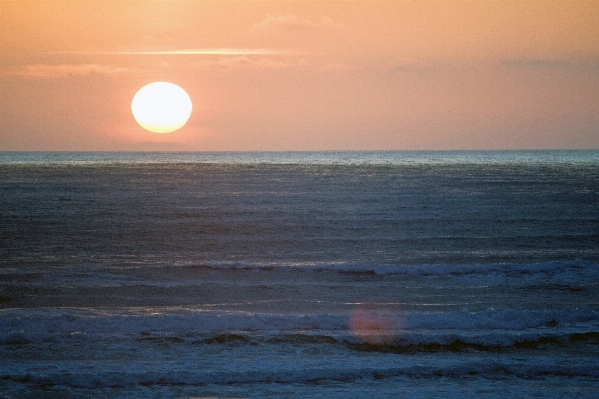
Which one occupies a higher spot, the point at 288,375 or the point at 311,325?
the point at 311,325

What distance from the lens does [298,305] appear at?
38.4 ft

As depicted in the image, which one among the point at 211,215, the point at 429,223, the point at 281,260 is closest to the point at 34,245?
the point at 281,260

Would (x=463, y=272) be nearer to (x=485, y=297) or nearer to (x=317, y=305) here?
(x=485, y=297)

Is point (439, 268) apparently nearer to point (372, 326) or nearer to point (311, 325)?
point (372, 326)

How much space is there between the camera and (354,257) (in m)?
16.9

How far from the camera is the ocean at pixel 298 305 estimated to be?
8.04 m

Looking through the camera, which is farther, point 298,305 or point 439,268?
point 439,268

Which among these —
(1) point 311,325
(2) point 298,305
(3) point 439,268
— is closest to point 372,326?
(1) point 311,325


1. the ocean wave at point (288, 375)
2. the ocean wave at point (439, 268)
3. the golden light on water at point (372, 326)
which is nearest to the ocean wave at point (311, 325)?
the golden light on water at point (372, 326)

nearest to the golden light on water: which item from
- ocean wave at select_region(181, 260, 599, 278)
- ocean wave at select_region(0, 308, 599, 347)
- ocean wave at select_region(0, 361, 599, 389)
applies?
ocean wave at select_region(0, 308, 599, 347)

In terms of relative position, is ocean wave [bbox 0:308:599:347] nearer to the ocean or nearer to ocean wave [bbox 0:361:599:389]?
the ocean

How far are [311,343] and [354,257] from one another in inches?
300

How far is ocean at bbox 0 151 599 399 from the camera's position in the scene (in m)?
8.04

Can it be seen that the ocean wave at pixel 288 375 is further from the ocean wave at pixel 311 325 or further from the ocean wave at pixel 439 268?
the ocean wave at pixel 439 268
